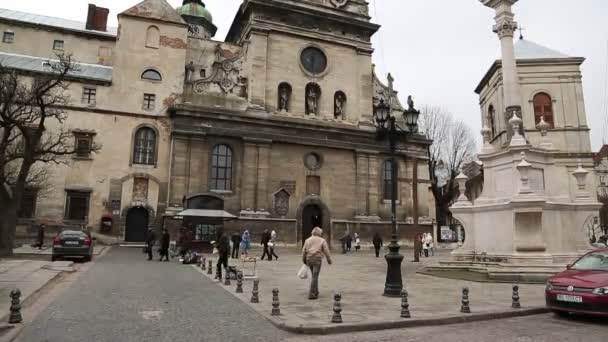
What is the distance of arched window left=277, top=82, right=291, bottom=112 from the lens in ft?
106

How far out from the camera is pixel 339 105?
1348 inches

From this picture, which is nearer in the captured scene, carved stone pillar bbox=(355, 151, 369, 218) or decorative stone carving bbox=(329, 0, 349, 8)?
carved stone pillar bbox=(355, 151, 369, 218)

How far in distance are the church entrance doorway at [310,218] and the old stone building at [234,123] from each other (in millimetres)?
77

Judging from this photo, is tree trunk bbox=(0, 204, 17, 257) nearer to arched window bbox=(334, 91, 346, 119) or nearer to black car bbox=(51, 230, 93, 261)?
black car bbox=(51, 230, 93, 261)

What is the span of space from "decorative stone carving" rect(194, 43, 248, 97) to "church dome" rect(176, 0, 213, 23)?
15882mm

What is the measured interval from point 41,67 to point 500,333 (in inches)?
1325

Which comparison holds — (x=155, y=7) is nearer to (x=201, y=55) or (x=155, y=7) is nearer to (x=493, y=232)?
(x=201, y=55)

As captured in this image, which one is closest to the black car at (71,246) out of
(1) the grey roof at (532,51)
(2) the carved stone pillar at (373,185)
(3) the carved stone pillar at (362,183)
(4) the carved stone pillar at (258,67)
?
(4) the carved stone pillar at (258,67)

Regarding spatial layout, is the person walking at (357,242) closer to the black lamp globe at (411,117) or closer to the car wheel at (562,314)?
the black lamp globe at (411,117)

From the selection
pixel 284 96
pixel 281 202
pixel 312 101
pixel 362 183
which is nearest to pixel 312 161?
pixel 281 202

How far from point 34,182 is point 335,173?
19.8 meters

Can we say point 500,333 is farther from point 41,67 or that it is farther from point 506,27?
point 41,67

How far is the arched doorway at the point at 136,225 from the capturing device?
2772cm

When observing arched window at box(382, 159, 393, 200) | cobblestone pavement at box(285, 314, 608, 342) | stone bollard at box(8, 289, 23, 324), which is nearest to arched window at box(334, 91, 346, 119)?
arched window at box(382, 159, 393, 200)
